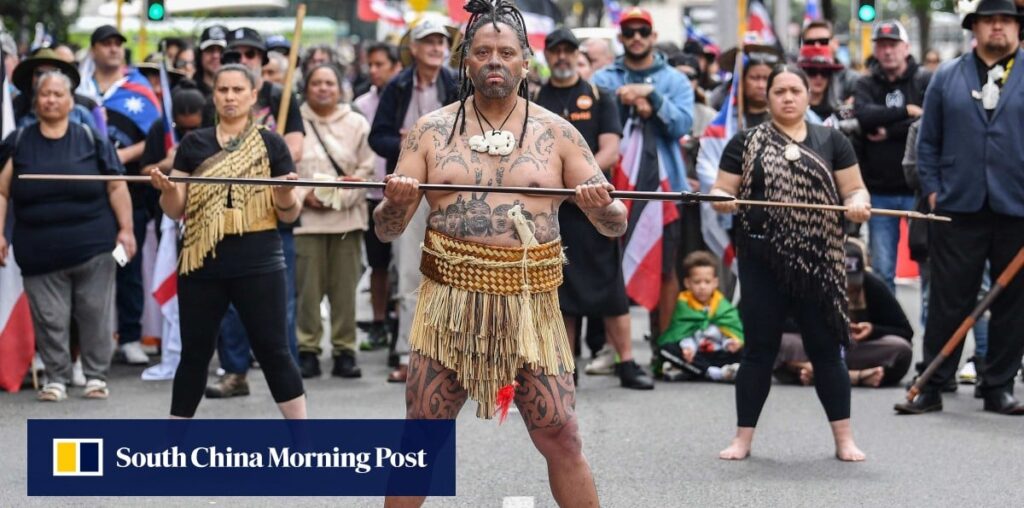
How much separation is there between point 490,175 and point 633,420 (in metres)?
3.63

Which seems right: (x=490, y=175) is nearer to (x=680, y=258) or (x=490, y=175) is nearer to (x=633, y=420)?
(x=633, y=420)

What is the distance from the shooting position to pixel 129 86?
11414mm

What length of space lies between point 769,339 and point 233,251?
2.59 m

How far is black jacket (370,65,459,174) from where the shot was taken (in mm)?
10234

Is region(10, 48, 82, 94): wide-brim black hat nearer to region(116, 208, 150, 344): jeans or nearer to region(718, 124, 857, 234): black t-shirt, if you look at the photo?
region(116, 208, 150, 344): jeans

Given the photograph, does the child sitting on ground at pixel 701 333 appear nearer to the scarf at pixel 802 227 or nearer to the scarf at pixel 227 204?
the scarf at pixel 802 227

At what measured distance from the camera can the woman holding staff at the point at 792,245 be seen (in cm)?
763

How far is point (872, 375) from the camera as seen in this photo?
10.0 meters

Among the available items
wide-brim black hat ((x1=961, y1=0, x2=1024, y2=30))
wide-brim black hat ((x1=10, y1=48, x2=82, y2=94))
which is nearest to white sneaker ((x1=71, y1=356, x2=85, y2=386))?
wide-brim black hat ((x1=10, y1=48, x2=82, y2=94))

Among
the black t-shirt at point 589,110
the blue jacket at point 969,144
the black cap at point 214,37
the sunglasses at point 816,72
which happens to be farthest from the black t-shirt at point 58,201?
the blue jacket at point 969,144

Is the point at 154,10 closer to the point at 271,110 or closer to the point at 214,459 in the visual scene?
the point at 271,110

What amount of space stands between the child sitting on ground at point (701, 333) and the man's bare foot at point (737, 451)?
7.88ft

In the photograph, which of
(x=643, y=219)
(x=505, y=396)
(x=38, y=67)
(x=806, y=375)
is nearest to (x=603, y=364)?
(x=643, y=219)

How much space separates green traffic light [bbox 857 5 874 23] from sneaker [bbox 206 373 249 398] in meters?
8.91
